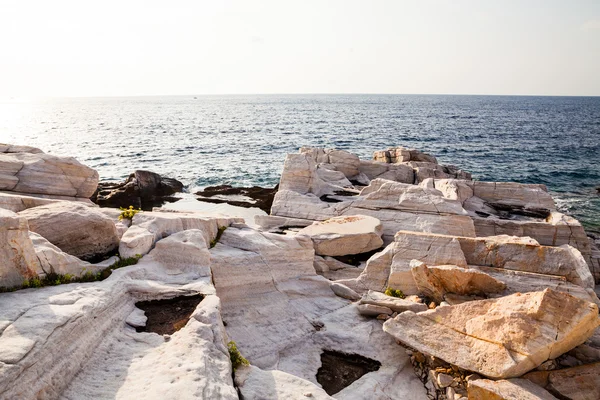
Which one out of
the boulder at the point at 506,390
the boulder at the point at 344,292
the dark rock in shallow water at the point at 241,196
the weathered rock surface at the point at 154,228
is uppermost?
the weathered rock surface at the point at 154,228

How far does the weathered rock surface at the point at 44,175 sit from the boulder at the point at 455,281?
19.1 metres

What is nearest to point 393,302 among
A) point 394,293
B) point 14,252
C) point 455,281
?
point 394,293

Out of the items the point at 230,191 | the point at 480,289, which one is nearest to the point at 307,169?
the point at 230,191

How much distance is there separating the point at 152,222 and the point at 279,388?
8.28 metres

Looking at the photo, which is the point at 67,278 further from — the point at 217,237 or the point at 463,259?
the point at 463,259

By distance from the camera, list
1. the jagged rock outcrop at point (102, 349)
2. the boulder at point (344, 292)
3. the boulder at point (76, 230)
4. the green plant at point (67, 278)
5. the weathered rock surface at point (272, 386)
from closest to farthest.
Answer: the jagged rock outcrop at point (102, 349), the weathered rock surface at point (272, 386), the green plant at point (67, 278), the boulder at point (76, 230), the boulder at point (344, 292)

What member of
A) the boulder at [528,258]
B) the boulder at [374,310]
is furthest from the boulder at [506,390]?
the boulder at [528,258]

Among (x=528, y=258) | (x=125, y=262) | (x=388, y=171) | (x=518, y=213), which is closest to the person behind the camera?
(x=125, y=262)

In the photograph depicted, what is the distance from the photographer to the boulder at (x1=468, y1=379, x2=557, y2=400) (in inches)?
390

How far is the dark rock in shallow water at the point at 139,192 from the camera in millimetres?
33844

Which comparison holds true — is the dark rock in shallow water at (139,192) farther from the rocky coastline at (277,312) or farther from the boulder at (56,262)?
the boulder at (56,262)

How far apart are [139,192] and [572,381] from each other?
34.1 m

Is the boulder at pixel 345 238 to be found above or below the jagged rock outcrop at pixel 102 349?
below

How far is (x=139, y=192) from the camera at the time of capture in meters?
36.5
